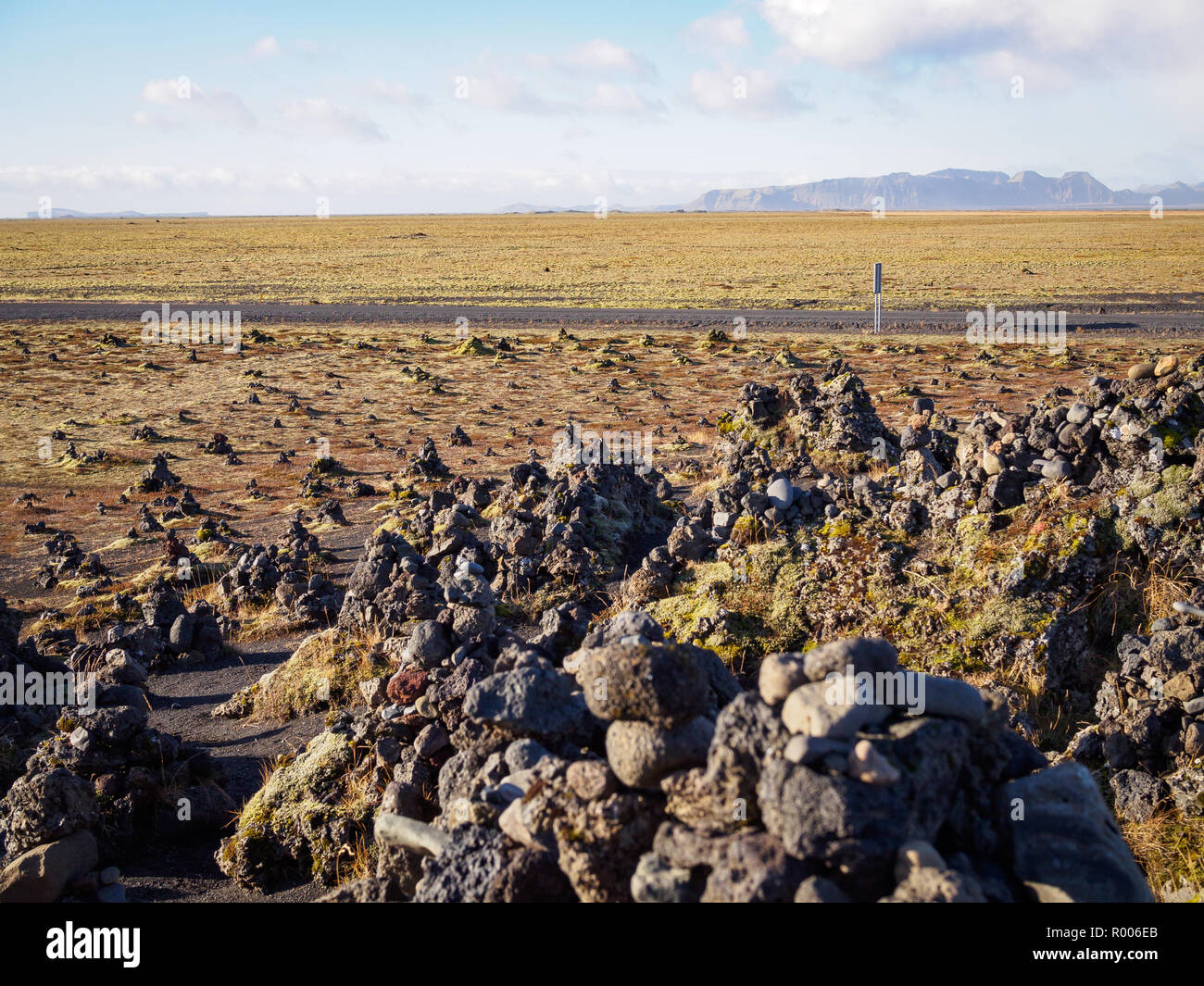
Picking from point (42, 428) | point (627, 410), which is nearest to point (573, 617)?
point (627, 410)

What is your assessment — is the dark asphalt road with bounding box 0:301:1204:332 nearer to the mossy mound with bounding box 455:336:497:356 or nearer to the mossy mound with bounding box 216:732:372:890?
the mossy mound with bounding box 455:336:497:356

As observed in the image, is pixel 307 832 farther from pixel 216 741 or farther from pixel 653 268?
pixel 653 268

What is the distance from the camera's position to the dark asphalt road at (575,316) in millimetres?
34875

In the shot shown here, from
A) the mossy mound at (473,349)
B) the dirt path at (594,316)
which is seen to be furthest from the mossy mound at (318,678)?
the dirt path at (594,316)

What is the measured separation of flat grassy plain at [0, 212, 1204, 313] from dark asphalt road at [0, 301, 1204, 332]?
7.72ft

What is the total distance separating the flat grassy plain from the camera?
47156 mm

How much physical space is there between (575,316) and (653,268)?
2452 centimetres

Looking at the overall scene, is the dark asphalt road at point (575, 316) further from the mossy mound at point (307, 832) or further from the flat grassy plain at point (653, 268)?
the mossy mound at point (307, 832)

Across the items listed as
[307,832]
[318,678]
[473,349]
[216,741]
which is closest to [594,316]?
[473,349]

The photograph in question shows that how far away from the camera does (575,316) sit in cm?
4300

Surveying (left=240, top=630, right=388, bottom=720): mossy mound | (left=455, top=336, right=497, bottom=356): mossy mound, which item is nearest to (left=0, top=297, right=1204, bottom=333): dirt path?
(left=455, top=336, right=497, bottom=356): mossy mound

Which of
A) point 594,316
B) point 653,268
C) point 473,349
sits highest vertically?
point 653,268

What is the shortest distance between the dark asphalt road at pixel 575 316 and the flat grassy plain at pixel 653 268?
92.7 inches

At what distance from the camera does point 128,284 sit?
59.0 meters
